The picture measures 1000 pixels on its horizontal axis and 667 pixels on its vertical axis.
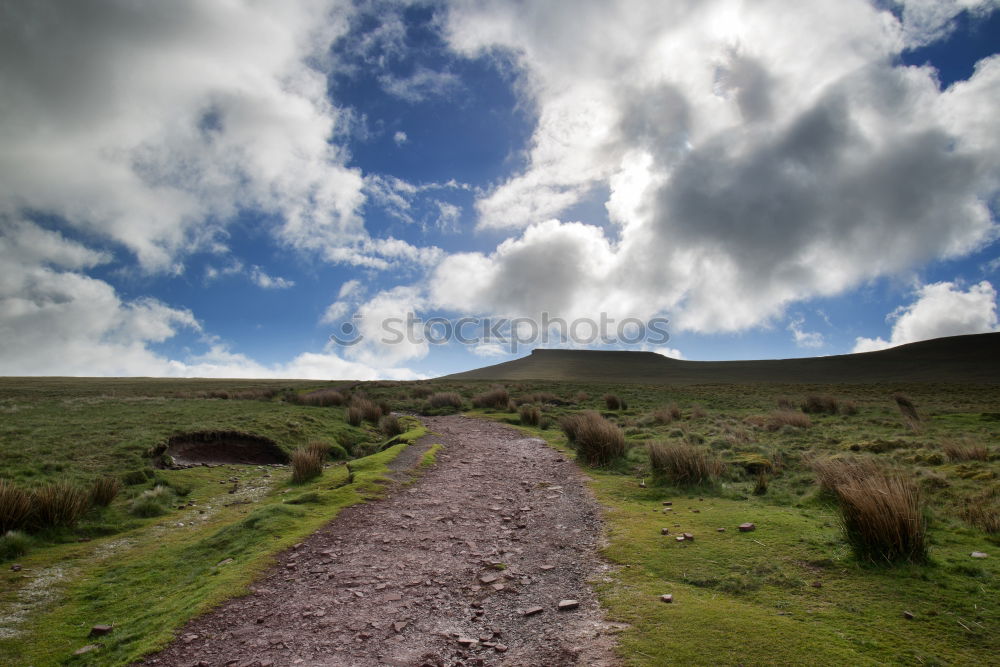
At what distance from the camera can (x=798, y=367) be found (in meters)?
111

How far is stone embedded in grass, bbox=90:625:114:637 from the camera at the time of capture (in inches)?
229

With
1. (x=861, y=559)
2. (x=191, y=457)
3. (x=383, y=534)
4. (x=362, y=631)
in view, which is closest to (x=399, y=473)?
(x=383, y=534)

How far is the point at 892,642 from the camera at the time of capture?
4258mm

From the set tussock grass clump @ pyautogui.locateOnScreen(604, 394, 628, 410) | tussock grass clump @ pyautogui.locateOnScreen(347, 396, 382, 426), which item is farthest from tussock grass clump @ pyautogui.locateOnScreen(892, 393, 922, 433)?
tussock grass clump @ pyautogui.locateOnScreen(347, 396, 382, 426)

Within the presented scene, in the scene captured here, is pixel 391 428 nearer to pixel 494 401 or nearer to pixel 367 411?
pixel 367 411

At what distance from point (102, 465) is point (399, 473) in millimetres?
8817

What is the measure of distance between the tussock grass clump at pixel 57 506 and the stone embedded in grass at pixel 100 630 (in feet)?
17.8

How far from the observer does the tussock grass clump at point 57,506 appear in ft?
31.4

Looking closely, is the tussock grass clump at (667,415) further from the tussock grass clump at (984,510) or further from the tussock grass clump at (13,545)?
the tussock grass clump at (13,545)

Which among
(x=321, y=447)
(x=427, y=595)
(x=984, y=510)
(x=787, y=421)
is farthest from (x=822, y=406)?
(x=427, y=595)

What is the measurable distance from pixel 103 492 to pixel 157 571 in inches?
193

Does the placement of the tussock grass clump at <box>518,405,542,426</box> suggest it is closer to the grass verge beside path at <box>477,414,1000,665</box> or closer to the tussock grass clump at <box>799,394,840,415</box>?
the tussock grass clump at <box>799,394,840,415</box>

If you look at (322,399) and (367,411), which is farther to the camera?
(322,399)

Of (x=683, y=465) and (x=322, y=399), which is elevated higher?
(x=322, y=399)
